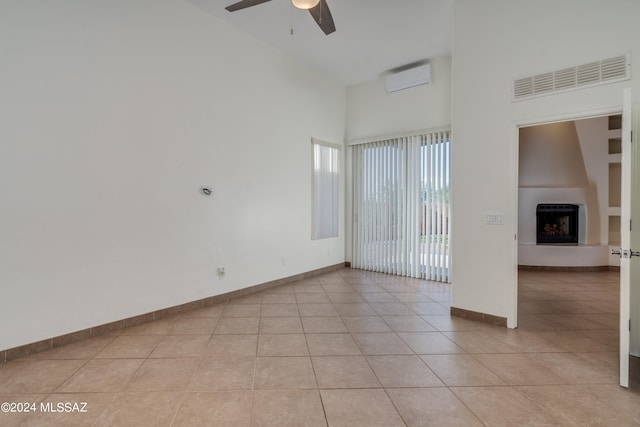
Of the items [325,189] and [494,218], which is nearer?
Result: [494,218]

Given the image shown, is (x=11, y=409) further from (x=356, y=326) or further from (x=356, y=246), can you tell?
(x=356, y=246)

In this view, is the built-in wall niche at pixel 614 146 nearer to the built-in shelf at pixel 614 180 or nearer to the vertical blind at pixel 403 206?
the built-in shelf at pixel 614 180

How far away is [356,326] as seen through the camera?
11.0 ft

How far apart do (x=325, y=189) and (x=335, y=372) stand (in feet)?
12.8

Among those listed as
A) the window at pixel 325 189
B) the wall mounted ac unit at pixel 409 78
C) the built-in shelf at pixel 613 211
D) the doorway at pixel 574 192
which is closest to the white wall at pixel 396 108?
the wall mounted ac unit at pixel 409 78

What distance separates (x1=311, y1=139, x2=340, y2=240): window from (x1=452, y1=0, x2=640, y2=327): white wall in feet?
8.54

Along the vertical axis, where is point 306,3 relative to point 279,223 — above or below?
above

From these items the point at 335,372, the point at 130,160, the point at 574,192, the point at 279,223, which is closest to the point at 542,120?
the point at 335,372

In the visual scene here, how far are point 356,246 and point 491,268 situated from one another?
313 centimetres

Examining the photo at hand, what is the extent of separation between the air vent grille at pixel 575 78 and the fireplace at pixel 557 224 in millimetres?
4338

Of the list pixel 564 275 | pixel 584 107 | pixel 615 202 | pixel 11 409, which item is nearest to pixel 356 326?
pixel 11 409

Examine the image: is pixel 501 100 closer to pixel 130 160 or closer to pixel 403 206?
pixel 403 206

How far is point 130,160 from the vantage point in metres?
3.26

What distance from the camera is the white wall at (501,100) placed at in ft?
9.15
